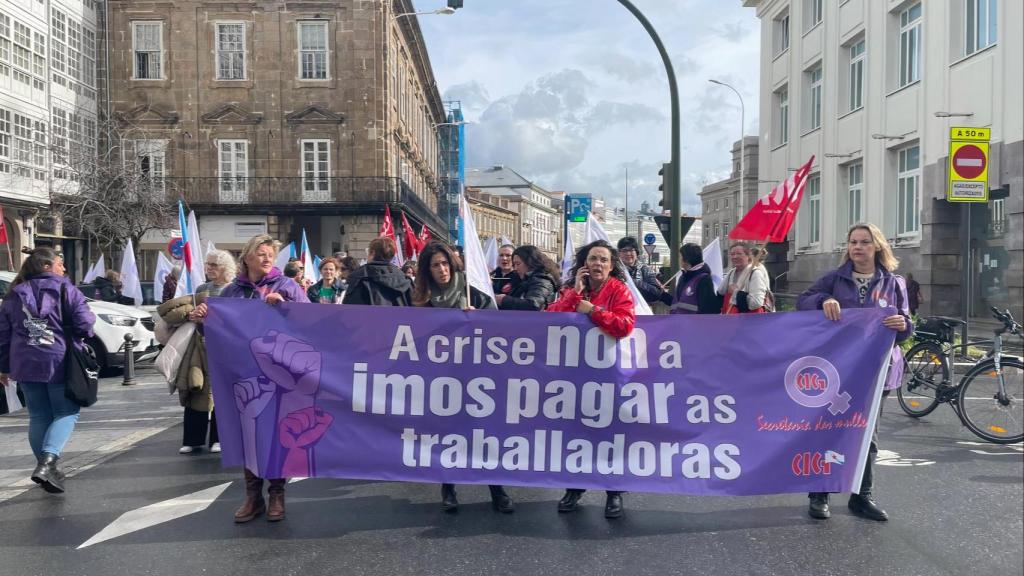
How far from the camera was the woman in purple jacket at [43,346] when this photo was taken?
612 centimetres

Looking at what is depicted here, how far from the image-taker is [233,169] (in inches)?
1435

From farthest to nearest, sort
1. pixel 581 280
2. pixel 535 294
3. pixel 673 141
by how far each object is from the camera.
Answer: pixel 673 141 < pixel 535 294 < pixel 581 280

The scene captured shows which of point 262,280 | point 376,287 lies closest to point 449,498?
point 376,287

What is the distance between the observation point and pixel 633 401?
5352 mm

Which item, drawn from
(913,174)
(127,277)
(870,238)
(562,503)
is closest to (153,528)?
(562,503)

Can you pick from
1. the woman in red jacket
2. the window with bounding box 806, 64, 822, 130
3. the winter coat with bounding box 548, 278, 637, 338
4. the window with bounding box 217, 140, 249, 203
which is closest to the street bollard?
the woman in red jacket

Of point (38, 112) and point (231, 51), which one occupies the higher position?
point (231, 51)

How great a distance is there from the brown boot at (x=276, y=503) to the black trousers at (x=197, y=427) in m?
2.29

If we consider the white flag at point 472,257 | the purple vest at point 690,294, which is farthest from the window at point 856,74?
the white flag at point 472,257

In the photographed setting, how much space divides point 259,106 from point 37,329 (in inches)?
1252

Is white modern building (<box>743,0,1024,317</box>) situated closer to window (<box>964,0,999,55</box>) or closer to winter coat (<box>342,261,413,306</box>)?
window (<box>964,0,999,55</box>)

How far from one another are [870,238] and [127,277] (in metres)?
15.3

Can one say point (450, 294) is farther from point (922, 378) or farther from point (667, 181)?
point (667, 181)

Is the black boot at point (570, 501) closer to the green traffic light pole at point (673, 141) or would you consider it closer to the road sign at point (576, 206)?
the green traffic light pole at point (673, 141)
